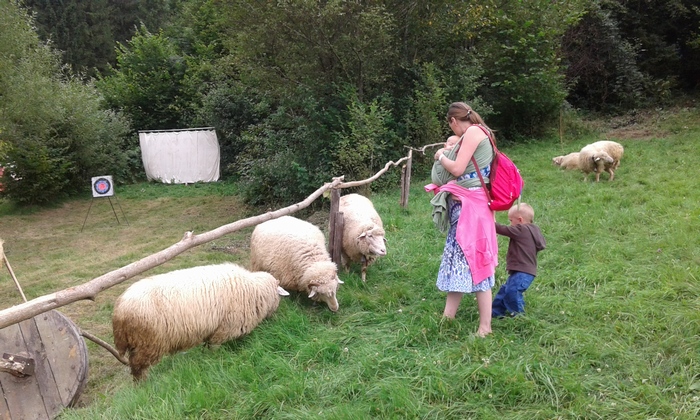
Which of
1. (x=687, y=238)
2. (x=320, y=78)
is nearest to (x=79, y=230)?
(x=320, y=78)

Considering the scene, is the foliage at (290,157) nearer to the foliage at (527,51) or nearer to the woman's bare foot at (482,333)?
the foliage at (527,51)

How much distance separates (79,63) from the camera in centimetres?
3266

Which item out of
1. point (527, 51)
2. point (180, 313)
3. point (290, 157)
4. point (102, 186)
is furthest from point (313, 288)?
point (527, 51)

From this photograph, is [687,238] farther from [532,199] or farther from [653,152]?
[653,152]

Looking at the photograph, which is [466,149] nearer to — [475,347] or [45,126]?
[475,347]

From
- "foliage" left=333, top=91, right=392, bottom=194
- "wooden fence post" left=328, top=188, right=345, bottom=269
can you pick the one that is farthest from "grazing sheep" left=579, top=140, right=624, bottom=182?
"wooden fence post" left=328, top=188, right=345, bottom=269

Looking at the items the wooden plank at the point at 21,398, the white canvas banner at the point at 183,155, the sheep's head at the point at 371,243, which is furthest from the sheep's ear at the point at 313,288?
the white canvas banner at the point at 183,155

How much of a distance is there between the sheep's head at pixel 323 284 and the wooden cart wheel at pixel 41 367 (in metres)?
2.02

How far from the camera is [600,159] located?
9.10m

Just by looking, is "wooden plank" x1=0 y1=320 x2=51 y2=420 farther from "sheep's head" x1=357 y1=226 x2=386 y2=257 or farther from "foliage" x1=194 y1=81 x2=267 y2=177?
"foliage" x1=194 y1=81 x2=267 y2=177

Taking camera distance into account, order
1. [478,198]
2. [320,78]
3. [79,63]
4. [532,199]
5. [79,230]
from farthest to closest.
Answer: [79,63] < [79,230] < [320,78] < [532,199] < [478,198]

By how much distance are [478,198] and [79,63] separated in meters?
36.3

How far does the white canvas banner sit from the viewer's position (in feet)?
66.1

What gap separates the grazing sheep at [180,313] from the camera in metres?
3.92
